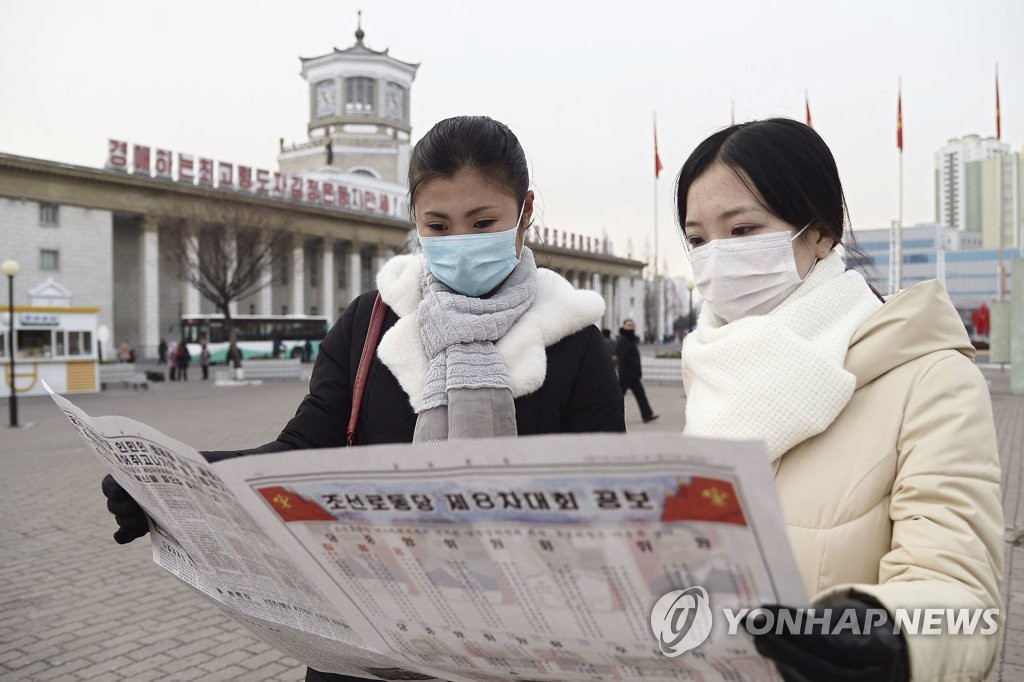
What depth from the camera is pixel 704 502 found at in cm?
85

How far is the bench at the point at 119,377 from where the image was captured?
2453cm

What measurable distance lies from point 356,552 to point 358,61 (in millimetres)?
62701

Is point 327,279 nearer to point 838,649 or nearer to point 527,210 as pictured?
point 527,210

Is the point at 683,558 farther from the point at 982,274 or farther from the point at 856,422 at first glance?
the point at 982,274

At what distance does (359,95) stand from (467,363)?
6152 cm

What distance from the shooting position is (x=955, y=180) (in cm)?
9144

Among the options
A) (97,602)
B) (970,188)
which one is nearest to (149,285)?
(97,602)

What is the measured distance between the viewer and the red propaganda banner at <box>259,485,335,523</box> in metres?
1.10

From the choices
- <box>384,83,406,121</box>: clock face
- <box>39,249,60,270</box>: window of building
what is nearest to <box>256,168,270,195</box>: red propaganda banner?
<box>39,249,60,270</box>: window of building

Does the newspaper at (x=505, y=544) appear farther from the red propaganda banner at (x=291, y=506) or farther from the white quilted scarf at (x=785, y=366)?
the white quilted scarf at (x=785, y=366)

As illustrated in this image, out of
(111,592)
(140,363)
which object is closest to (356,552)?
(111,592)

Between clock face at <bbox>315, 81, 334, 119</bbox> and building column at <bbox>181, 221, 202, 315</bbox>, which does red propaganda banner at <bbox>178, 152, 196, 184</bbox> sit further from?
clock face at <bbox>315, 81, 334, 119</bbox>

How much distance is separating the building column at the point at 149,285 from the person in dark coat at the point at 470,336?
1635 inches

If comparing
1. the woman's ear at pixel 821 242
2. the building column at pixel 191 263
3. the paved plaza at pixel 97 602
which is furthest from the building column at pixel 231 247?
the woman's ear at pixel 821 242
